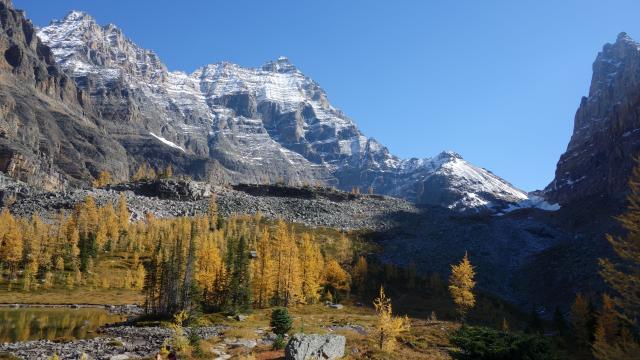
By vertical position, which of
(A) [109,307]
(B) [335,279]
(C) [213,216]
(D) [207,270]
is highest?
(C) [213,216]

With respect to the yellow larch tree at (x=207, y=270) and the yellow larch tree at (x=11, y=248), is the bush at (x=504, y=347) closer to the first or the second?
the yellow larch tree at (x=207, y=270)

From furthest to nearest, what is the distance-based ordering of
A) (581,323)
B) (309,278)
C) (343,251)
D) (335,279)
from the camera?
(343,251) → (335,279) → (309,278) → (581,323)

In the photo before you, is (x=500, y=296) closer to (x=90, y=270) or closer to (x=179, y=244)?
(x=179, y=244)

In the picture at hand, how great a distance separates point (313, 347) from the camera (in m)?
33.1

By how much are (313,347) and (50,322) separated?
5135 centimetres

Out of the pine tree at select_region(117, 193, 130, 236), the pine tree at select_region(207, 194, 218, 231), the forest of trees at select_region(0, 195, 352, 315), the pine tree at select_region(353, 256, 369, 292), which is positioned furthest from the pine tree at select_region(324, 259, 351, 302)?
the pine tree at select_region(117, 193, 130, 236)

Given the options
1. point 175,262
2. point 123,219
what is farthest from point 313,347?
point 123,219

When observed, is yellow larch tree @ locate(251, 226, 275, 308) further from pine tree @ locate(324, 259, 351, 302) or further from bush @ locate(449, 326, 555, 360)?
bush @ locate(449, 326, 555, 360)

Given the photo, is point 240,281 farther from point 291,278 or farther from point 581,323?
point 581,323

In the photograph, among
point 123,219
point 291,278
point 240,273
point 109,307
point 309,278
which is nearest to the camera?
point 240,273

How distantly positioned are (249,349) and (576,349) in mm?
48963

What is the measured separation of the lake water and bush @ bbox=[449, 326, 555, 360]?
4219 cm

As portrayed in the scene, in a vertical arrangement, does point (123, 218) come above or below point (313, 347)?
above

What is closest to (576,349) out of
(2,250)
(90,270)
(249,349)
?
(249,349)
